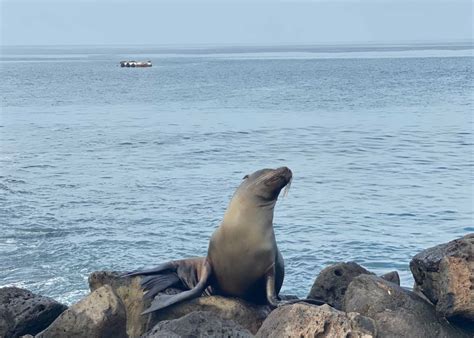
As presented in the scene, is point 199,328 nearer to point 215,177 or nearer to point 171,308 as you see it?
point 171,308

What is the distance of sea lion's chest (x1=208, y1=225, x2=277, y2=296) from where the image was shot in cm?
755

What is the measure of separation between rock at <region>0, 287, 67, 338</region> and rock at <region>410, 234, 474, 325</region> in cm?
284

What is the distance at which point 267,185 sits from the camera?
305 inches

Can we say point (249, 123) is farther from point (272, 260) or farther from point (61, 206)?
point (272, 260)

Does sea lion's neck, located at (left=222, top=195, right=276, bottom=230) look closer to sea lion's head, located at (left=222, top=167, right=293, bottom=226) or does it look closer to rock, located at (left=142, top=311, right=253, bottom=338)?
sea lion's head, located at (left=222, top=167, right=293, bottom=226)

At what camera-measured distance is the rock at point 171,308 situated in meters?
7.00

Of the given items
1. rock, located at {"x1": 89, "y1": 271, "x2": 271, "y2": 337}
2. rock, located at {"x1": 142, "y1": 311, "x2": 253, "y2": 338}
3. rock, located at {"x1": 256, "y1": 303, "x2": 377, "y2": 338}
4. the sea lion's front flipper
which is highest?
rock, located at {"x1": 256, "y1": 303, "x2": 377, "y2": 338}

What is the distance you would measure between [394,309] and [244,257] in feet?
5.53

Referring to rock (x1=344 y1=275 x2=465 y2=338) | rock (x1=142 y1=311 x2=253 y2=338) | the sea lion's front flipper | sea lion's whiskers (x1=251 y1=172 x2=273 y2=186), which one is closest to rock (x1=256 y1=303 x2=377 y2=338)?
rock (x1=142 y1=311 x2=253 y2=338)

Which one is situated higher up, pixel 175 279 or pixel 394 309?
pixel 394 309

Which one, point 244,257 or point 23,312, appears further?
point 244,257

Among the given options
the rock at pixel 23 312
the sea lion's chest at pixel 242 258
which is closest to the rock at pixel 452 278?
the sea lion's chest at pixel 242 258

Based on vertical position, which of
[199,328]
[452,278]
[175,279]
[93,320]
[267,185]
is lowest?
[175,279]

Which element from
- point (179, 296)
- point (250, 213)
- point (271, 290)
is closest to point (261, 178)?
point (250, 213)
